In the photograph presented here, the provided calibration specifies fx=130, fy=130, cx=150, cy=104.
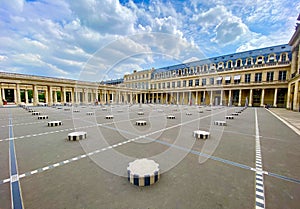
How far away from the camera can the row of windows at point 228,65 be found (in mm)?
37741

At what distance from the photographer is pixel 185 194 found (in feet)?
9.48

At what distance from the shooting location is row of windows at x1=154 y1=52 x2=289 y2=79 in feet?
124

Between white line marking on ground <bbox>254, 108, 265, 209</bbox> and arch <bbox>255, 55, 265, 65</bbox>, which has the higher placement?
arch <bbox>255, 55, 265, 65</bbox>

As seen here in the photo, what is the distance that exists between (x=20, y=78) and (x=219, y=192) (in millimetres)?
43471

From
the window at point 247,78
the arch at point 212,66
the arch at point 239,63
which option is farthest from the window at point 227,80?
the arch at point 212,66

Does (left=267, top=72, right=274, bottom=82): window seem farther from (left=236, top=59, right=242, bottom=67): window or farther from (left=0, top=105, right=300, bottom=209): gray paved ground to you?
(left=0, top=105, right=300, bottom=209): gray paved ground

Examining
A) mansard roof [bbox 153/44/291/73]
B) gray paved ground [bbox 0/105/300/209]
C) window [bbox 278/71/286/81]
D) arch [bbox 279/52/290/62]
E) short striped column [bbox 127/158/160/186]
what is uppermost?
mansard roof [bbox 153/44/291/73]

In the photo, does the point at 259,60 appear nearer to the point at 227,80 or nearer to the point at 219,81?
the point at 227,80

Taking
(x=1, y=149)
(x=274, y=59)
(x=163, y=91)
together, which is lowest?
(x=1, y=149)

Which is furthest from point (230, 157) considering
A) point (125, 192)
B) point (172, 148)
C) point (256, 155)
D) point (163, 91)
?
point (163, 91)

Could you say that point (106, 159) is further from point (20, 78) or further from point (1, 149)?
point (20, 78)

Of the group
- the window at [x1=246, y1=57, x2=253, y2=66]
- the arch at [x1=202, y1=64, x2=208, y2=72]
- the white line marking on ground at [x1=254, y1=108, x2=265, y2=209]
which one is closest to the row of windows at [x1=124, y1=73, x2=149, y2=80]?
the arch at [x1=202, y1=64, x2=208, y2=72]

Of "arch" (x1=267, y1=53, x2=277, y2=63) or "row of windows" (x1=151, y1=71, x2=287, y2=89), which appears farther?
"arch" (x1=267, y1=53, x2=277, y2=63)

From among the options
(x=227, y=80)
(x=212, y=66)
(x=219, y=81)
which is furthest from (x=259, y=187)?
(x=212, y=66)
